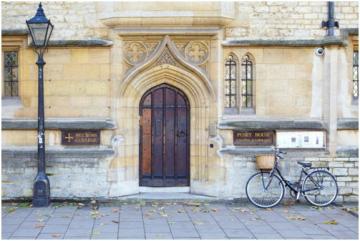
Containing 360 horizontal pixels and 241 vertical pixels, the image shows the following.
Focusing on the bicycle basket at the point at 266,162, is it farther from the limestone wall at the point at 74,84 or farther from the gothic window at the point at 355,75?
the limestone wall at the point at 74,84

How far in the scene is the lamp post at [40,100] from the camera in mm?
9852

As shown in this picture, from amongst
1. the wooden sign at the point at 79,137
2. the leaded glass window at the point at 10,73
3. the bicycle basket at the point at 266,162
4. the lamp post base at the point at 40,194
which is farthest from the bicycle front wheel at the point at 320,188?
the leaded glass window at the point at 10,73

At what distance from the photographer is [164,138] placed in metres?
10.8

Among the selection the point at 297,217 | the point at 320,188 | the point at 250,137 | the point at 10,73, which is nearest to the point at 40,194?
the point at 10,73

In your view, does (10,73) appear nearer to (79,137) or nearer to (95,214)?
(79,137)

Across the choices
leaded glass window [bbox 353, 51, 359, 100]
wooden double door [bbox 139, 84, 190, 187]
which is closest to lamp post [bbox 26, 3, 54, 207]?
wooden double door [bbox 139, 84, 190, 187]

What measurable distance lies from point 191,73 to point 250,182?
2.42m

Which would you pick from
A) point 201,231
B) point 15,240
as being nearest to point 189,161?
point 201,231

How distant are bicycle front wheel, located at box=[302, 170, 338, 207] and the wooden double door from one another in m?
2.41

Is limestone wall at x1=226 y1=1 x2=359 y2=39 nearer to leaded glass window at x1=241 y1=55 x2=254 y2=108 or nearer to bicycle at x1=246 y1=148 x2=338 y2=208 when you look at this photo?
leaded glass window at x1=241 y1=55 x2=254 y2=108

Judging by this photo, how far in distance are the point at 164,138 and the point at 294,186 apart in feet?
9.02

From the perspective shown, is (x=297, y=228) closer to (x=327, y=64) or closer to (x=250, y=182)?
(x=250, y=182)

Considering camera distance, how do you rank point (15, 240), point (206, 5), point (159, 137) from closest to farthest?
point (15, 240), point (206, 5), point (159, 137)

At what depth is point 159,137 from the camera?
10.8 meters
